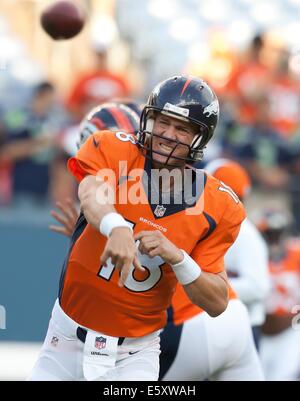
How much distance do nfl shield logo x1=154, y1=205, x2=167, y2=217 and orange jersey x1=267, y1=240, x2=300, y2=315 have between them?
5078 mm

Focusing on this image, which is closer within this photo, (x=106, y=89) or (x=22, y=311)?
(x=22, y=311)

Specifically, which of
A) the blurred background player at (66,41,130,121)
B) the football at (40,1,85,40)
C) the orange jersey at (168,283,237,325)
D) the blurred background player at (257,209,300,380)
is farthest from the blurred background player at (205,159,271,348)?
the blurred background player at (66,41,130,121)

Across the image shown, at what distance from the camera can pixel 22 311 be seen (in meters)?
8.45

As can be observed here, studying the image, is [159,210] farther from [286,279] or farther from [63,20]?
[286,279]

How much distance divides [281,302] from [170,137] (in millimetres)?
5190

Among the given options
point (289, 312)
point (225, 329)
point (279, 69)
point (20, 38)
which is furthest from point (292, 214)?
point (20, 38)

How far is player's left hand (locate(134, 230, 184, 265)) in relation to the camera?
389cm

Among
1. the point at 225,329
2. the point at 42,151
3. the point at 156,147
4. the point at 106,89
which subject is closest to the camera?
the point at 156,147

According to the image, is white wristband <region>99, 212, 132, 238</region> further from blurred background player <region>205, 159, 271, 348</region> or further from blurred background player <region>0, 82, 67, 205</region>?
blurred background player <region>0, 82, 67, 205</region>

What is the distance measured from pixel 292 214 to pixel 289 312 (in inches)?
40.7

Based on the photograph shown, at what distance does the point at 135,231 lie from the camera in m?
4.20

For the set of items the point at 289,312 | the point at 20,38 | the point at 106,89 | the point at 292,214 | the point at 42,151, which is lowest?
the point at 289,312

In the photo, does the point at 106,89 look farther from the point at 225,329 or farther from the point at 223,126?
the point at 225,329

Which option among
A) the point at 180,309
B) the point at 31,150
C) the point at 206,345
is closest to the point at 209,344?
the point at 206,345
